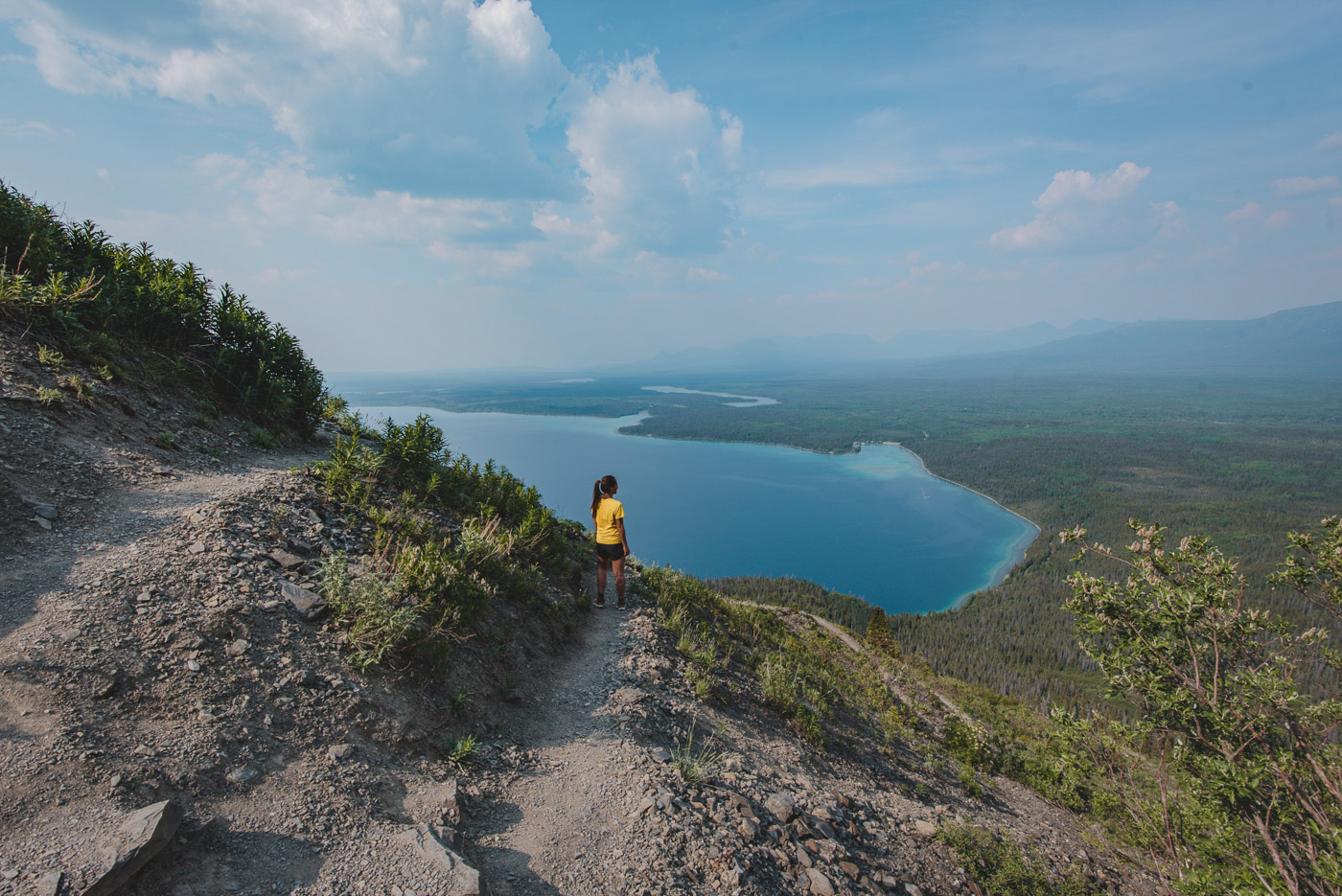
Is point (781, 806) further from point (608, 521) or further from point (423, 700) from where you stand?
point (608, 521)

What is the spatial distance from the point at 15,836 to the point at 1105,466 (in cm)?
18740

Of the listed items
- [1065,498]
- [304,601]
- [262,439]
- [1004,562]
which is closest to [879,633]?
[262,439]

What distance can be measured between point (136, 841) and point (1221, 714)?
10.1 meters

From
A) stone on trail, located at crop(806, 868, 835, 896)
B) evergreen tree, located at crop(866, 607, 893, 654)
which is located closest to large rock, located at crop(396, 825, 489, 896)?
stone on trail, located at crop(806, 868, 835, 896)

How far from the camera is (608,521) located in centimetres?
932

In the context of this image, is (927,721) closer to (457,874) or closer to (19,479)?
(457,874)

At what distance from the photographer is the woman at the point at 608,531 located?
30.3 ft

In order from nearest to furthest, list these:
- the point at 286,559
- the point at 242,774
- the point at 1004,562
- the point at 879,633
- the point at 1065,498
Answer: the point at 242,774 < the point at 286,559 < the point at 879,633 < the point at 1004,562 < the point at 1065,498

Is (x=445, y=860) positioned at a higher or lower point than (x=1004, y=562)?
higher

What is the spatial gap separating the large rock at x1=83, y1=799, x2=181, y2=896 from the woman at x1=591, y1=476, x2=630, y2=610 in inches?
242

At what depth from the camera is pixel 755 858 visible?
489 centimetres

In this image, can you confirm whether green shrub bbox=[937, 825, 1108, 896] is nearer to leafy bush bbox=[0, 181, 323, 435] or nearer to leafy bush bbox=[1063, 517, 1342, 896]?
leafy bush bbox=[1063, 517, 1342, 896]

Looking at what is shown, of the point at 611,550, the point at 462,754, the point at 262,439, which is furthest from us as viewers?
the point at 611,550

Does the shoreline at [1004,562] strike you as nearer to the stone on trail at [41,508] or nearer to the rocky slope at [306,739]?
the rocky slope at [306,739]
